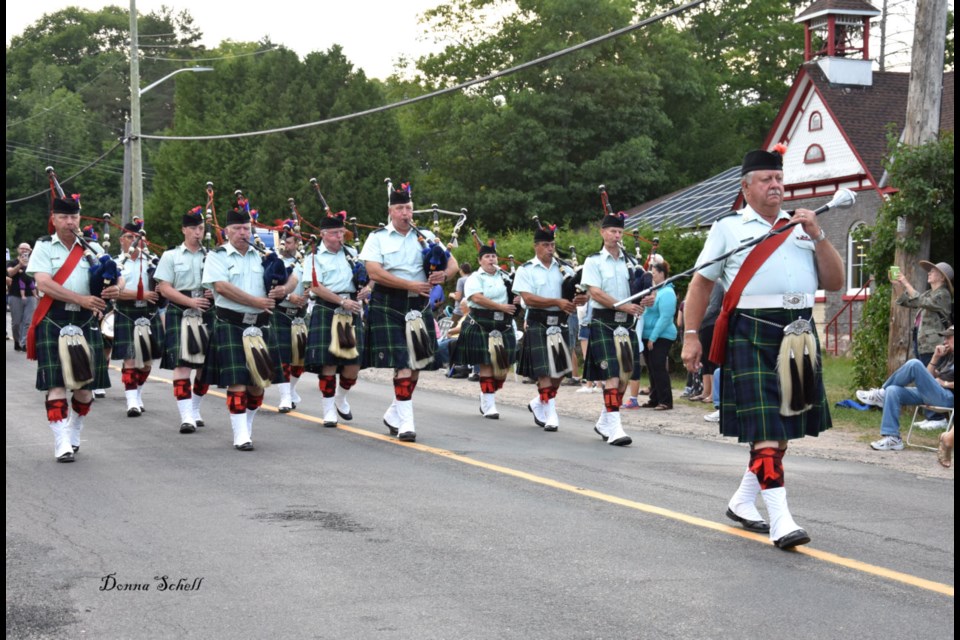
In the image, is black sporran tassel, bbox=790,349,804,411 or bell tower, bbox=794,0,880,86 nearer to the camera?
black sporran tassel, bbox=790,349,804,411

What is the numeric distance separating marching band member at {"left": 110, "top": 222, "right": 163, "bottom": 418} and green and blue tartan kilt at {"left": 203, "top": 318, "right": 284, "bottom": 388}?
9.43ft

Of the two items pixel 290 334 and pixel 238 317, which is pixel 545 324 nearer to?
pixel 290 334

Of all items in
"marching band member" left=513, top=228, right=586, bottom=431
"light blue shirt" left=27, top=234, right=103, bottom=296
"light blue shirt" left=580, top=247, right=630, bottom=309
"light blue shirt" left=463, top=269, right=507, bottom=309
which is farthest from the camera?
"light blue shirt" left=463, top=269, right=507, bottom=309

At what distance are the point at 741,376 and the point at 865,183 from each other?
2435 centimetres

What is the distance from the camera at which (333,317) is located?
37.5 ft

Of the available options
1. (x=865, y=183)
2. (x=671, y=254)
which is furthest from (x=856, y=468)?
(x=865, y=183)

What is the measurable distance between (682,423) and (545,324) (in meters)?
1.87

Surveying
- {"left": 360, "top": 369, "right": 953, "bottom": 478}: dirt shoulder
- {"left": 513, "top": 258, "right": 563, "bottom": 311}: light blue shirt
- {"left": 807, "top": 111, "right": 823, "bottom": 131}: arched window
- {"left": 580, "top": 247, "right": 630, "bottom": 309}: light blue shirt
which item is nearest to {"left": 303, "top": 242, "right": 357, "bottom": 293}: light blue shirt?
{"left": 513, "top": 258, "right": 563, "bottom": 311}: light blue shirt

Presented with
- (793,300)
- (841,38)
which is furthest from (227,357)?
(841,38)

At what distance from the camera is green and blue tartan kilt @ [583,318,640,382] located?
10875mm

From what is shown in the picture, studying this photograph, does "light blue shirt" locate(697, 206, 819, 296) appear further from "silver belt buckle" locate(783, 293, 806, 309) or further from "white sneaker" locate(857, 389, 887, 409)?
"white sneaker" locate(857, 389, 887, 409)

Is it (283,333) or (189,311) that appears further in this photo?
(283,333)

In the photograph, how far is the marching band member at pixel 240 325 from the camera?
33.5ft

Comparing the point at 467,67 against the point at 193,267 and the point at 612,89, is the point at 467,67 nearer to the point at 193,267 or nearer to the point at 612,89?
the point at 612,89
